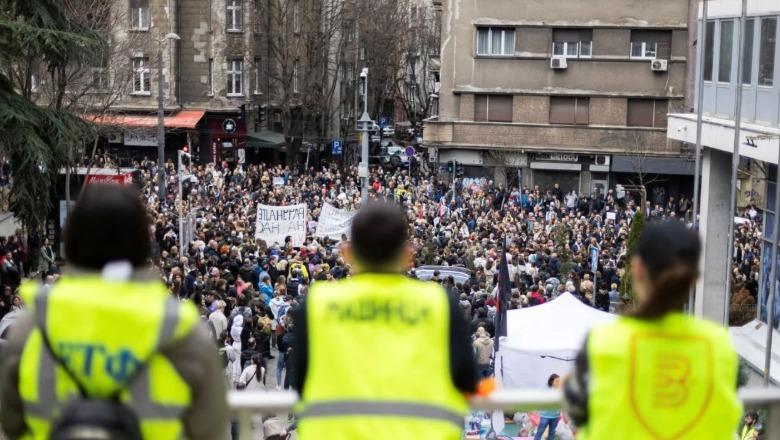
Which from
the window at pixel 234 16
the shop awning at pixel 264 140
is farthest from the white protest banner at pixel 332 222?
the window at pixel 234 16

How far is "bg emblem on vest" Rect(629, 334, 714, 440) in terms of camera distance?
3385 mm

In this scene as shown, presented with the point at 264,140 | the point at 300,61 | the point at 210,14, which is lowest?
the point at 264,140

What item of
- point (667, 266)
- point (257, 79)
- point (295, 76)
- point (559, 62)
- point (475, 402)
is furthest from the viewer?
point (295, 76)

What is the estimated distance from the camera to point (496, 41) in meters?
Answer: 49.6

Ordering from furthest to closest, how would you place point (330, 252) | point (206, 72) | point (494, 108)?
point (206, 72) < point (494, 108) < point (330, 252)

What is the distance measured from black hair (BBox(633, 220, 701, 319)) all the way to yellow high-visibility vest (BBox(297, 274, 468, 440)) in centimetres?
56

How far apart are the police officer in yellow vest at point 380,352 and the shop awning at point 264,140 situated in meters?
51.6

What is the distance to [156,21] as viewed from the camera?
5141cm

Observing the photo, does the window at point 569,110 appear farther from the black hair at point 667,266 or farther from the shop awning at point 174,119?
the black hair at point 667,266

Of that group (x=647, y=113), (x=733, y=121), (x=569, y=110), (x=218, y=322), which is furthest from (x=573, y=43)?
(x=218, y=322)

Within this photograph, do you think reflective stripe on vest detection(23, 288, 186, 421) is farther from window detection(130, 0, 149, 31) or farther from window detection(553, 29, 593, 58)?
window detection(130, 0, 149, 31)

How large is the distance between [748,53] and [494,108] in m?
27.7

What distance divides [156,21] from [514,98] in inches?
597

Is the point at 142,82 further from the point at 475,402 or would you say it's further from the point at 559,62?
the point at 475,402
